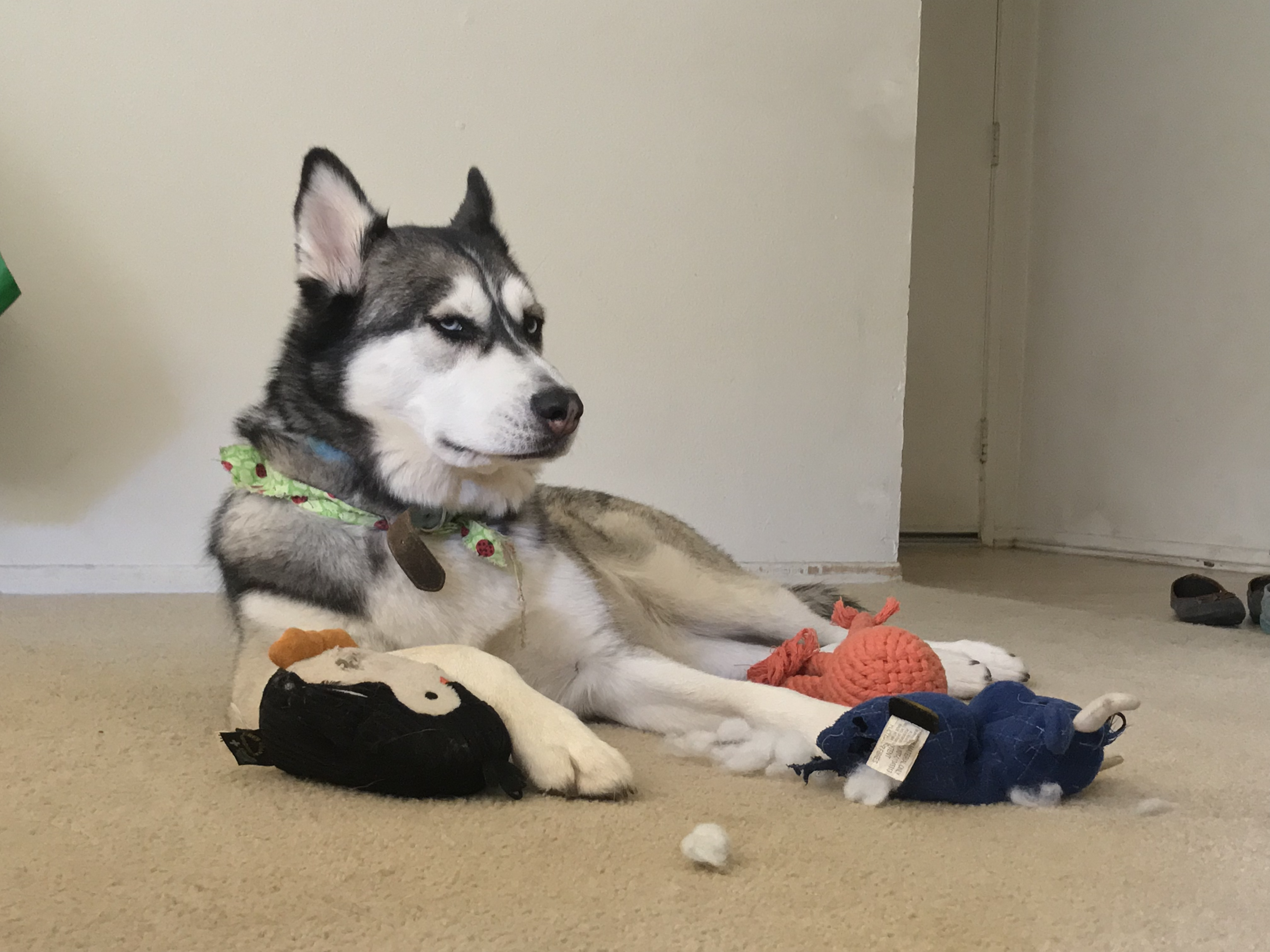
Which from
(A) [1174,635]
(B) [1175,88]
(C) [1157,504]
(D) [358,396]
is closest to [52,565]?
(D) [358,396]

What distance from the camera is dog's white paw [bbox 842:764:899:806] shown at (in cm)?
103

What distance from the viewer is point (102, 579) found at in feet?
10.3

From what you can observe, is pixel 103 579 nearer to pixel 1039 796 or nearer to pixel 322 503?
pixel 322 503

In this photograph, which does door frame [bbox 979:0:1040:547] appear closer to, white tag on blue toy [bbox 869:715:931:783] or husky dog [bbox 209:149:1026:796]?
husky dog [bbox 209:149:1026:796]

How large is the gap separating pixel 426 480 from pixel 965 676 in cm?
104

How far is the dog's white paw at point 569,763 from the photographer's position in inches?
40.6

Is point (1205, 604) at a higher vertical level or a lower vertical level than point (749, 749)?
lower

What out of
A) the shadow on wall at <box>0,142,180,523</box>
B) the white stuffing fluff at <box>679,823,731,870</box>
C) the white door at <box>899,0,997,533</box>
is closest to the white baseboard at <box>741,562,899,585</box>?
the white door at <box>899,0,997,533</box>

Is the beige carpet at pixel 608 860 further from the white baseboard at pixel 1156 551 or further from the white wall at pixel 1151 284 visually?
the white wall at pixel 1151 284

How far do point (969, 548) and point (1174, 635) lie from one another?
298 cm

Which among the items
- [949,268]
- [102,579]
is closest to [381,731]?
[102,579]

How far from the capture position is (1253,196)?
4.14 meters

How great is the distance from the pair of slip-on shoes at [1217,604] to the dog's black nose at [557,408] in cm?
202

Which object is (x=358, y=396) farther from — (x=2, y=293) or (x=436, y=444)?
(x=2, y=293)
